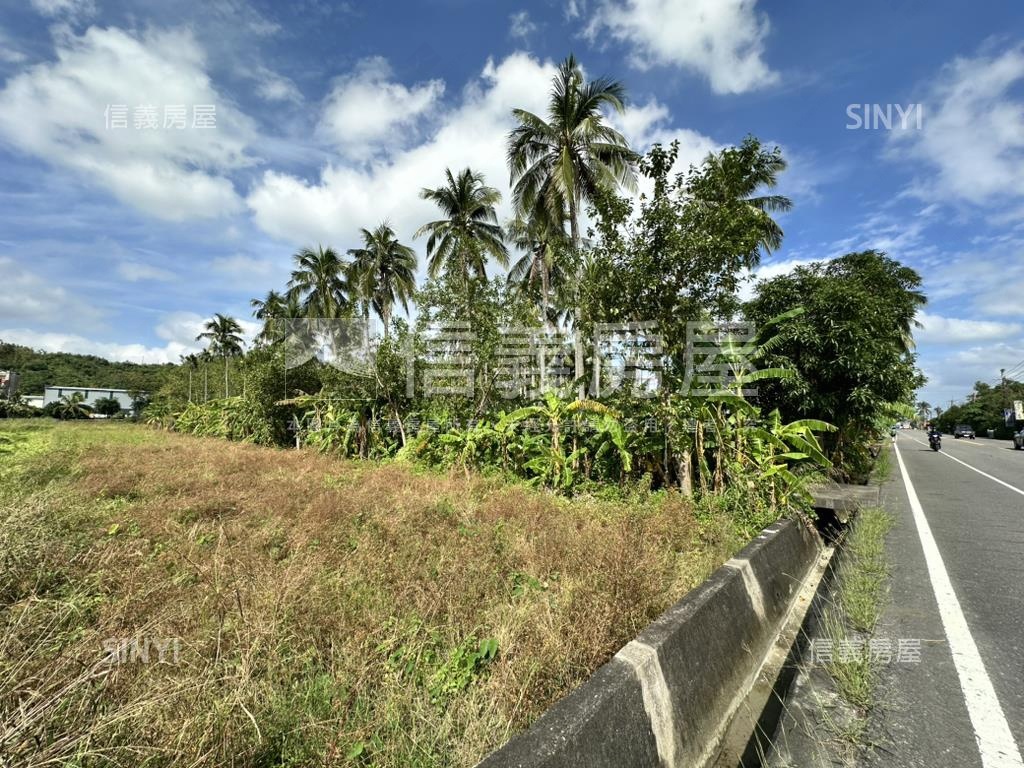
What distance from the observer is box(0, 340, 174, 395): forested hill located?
6345 cm

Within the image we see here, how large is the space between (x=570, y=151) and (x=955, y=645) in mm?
16712

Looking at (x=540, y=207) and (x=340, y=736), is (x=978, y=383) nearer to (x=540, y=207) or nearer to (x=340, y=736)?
(x=540, y=207)

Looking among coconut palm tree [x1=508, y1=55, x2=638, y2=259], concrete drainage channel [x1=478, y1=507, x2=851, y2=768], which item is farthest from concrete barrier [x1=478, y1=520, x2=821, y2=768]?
coconut palm tree [x1=508, y1=55, x2=638, y2=259]

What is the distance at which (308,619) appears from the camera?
10.2 ft

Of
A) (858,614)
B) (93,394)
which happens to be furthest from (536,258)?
(93,394)

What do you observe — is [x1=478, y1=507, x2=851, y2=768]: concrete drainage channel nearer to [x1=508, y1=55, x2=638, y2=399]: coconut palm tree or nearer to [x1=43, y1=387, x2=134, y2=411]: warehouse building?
[x1=508, y1=55, x2=638, y2=399]: coconut palm tree

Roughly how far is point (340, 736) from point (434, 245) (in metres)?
24.3

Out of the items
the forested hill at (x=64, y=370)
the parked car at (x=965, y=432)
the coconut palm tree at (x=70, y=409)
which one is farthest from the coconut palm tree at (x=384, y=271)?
the parked car at (x=965, y=432)

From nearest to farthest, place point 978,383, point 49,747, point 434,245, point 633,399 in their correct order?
point 49,747
point 633,399
point 434,245
point 978,383

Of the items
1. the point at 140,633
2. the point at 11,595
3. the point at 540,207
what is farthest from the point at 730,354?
the point at 540,207

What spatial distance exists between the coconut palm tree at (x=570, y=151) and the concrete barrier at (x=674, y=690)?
14.3 meters

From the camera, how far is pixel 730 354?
7223 millimetres

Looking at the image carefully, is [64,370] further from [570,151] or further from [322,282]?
[570,151]

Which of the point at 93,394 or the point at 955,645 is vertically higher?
the point at 93,394
